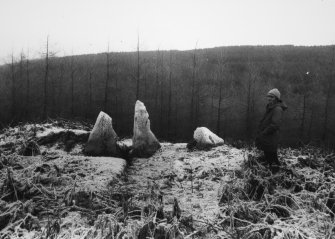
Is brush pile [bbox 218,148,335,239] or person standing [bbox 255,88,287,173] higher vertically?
person standing [bbox 255,88,287,173]

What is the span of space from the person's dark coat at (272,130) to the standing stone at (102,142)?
4.86 meters

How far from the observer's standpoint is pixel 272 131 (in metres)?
6.35

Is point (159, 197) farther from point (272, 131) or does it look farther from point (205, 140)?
point (205, 140)

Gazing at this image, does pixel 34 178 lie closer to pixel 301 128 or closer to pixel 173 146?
pixel 173 146

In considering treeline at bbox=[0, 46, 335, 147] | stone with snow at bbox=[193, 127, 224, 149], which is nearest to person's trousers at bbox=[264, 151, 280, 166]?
stone with snow at bbox=[193, 127, 224, 149]

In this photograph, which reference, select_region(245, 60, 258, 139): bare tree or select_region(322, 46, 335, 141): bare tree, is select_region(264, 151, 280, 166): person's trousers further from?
select_region(322, 46, 335, 141): bare tree

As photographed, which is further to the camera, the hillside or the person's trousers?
the person's trousers

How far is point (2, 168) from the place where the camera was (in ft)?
19.6

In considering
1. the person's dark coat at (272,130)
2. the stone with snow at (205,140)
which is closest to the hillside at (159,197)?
the person's dark coat at (272,130)

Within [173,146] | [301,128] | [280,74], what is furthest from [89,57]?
[173,146]

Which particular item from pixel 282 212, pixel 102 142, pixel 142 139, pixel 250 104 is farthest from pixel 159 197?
pixel 250 104

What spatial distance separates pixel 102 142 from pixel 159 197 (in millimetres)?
4795

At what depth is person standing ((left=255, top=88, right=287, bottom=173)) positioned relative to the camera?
6.34 m

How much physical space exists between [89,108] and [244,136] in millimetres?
18581
